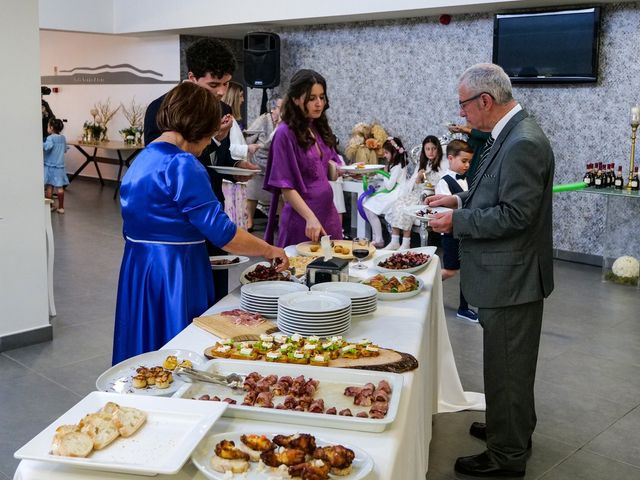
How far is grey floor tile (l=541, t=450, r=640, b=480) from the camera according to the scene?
3011 millimetres

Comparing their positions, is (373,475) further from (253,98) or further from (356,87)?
(253,98)

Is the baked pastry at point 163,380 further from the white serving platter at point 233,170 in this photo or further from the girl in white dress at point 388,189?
the girl in white dress at point 388,189

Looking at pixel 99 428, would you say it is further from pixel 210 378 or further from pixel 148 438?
pixel 210 378

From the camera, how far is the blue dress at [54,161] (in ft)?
31.7

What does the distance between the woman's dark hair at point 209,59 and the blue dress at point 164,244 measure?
72 centimetres

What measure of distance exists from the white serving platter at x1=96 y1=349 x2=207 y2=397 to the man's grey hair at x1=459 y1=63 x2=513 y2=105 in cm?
135

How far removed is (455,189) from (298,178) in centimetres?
276

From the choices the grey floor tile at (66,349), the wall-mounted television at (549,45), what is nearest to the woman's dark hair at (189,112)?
the grey floor tile at (66,349)

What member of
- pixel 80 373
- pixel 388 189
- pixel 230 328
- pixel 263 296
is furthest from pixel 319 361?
pixel 388 189

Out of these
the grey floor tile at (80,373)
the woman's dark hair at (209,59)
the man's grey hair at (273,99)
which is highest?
the man's grey hair at (273,99)

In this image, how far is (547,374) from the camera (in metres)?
4.14

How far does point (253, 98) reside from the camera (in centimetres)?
1024

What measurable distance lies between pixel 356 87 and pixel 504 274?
6.60 m

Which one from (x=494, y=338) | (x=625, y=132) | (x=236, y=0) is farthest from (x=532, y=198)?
(x=236, y=0)
